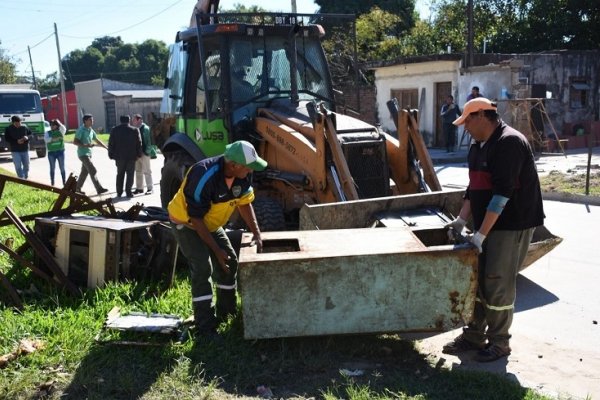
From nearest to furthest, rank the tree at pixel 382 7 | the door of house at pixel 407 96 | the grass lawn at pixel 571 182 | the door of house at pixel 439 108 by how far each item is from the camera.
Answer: the grass lawn at pixel 571 182 → the door of house at pixel 439 108 → the door of house at pixel 407 96 → the tree at pixel 382 7

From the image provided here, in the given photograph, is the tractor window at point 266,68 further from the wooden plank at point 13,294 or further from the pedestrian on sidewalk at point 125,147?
the pedestrian on sidewalk at point 125,147

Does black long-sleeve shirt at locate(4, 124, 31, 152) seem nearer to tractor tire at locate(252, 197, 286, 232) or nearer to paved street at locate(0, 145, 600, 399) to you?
tractor tire at locate(252, 197, 286, 232)

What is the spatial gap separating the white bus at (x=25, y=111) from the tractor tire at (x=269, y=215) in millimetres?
19682

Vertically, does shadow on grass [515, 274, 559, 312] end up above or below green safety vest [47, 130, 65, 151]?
below

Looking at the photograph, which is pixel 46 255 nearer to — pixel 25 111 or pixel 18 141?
pixel 18 141

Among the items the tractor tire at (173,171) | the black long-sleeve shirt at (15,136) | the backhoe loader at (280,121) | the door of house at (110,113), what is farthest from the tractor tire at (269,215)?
the door of house at (110,113)

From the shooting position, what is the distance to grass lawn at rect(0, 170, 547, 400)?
3.88 meters

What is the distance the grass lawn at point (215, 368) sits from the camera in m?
3.88

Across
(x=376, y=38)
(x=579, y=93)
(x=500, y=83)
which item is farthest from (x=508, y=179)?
(x=376, y=38)

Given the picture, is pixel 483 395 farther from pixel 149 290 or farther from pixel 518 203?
pixel 149 290

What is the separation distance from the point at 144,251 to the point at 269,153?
1822 mm

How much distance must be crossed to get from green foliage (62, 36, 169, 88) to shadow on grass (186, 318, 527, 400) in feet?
223

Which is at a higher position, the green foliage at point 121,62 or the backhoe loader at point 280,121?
the green foliage at point 121,62

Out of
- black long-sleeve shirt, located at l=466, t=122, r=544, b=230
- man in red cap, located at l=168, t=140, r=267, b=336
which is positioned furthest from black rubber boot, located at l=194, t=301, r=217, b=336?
black long-sleeve shirt, located at l=466, t=122, r=544, b=230
